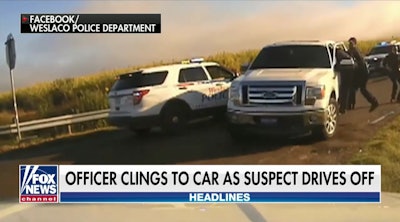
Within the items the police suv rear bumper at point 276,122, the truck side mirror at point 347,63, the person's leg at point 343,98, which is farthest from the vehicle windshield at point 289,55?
the police suv rear bumper at point 276,122

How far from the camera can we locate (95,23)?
14.1ft

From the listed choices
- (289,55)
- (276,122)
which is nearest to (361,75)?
(289,55)

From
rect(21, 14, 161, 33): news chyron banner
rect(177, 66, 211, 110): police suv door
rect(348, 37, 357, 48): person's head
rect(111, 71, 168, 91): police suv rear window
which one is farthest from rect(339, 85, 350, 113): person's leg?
rect(21, 14, 161, 33): news chyron banner

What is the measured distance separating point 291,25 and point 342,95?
2.10 ft

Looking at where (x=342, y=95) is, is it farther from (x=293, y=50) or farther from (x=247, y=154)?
(x=247, y=154)

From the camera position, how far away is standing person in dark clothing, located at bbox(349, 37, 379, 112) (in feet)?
14.9

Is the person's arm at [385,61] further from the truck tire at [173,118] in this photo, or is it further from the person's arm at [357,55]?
the truck tire at [173,118]

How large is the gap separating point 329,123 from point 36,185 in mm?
2097

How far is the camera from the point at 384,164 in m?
4.43

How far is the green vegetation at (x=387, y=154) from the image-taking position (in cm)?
442

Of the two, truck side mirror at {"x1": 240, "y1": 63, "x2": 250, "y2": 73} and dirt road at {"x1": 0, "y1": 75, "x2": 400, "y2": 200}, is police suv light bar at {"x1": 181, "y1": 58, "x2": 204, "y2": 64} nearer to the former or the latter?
truck side mirror at {"x1": 240, "y1": 63, "x2": 250, "y2": 73}

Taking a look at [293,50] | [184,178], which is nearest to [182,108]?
[184,178]

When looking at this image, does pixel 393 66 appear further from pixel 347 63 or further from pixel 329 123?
pixel 329 123

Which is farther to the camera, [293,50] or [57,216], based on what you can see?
[293,50]
